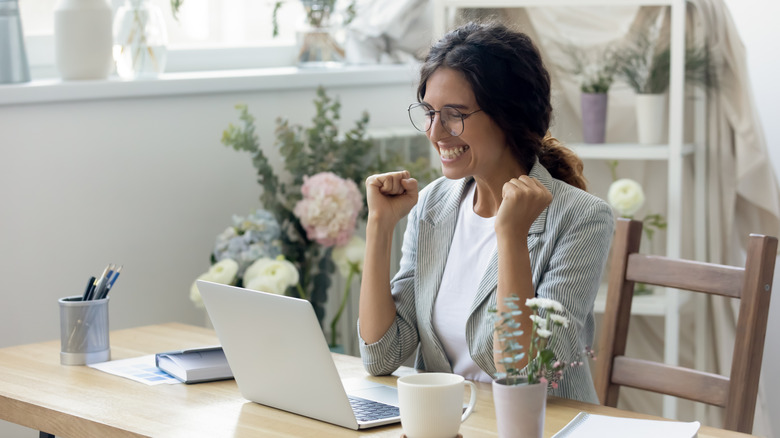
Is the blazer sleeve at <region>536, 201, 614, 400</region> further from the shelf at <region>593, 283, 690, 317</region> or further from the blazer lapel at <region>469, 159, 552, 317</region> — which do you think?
the shelf at <region>593, 283, 690, 317</region>

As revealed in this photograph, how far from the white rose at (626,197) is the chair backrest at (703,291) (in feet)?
2.78

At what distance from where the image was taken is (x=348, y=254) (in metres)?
2.73

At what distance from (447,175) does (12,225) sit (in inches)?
43.2

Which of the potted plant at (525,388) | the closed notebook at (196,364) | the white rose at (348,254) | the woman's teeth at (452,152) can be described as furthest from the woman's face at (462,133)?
the white rose at (348,254)

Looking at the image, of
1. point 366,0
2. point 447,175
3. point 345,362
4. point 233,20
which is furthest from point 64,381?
point 366,0

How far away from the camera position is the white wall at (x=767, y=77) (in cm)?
291

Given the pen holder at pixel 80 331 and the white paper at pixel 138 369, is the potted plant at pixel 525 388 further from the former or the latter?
the pen holder at pixel 80 331

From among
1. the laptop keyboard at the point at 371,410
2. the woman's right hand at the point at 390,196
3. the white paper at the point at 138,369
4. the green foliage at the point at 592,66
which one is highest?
the green foliage at the point at 592,66

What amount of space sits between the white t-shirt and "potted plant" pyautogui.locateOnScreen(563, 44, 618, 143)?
1.06m

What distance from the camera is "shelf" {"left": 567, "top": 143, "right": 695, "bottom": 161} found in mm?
2795

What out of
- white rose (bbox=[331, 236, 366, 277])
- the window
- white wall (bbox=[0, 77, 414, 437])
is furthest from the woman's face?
the window

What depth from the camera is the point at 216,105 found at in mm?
2799

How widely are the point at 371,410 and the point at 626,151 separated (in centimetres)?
154

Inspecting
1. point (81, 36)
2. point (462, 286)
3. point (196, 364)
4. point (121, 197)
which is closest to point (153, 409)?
point (196, 364)
